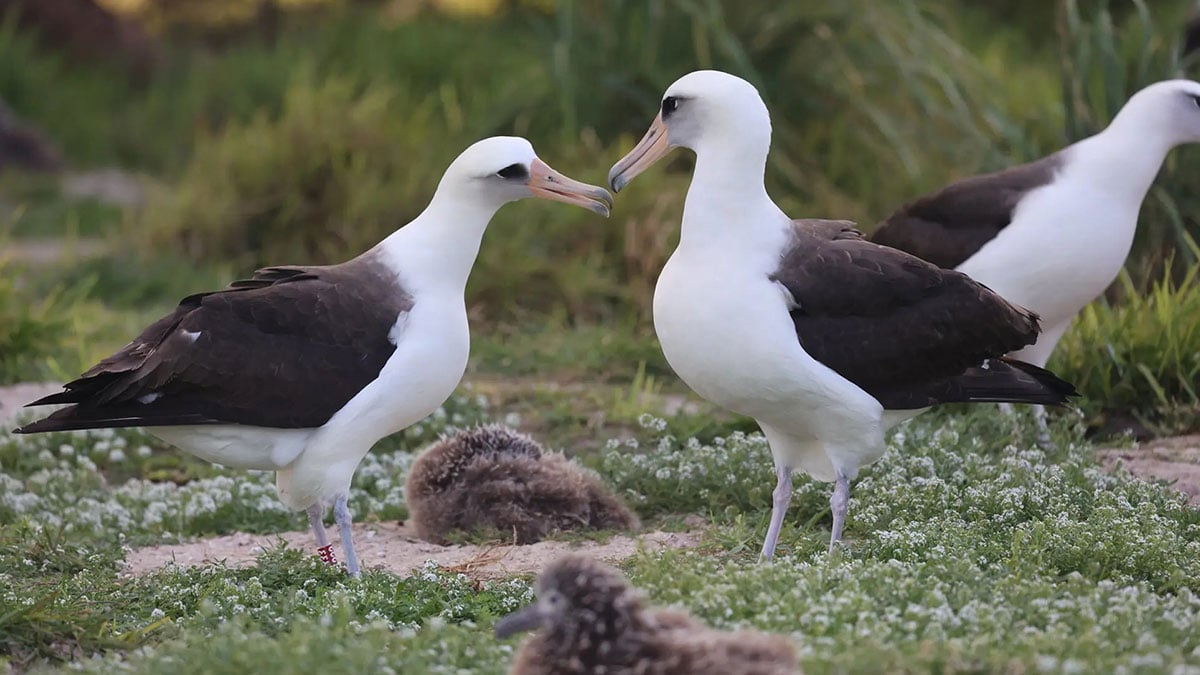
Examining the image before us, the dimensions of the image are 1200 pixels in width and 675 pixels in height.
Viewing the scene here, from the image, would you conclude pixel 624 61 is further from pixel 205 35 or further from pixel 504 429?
pixel 205 35

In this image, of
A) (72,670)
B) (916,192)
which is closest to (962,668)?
(72,670)

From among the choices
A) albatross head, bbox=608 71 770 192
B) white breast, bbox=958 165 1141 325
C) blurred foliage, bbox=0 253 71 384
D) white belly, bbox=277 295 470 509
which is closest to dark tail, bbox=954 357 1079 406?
albatross head, bbox=608 71 770 192

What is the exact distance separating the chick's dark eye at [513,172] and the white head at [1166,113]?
2.94m

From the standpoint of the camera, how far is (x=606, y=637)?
3898 millimetres

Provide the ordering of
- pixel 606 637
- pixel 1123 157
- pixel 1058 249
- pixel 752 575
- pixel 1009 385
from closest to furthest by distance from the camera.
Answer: pixel 606 637 < pixel 752 575 < pixel 1009 385 < pixel 1058 249 < pixel 1123 157

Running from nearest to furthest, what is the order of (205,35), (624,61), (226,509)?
(226,509) → (624,61) → (205,35)

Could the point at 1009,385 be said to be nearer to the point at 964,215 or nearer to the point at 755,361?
the point at 755,361

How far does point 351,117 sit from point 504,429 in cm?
494

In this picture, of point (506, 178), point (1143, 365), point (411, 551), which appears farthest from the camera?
point (1143, 365)

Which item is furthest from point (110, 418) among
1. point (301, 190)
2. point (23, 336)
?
Answer: point (301, 190)

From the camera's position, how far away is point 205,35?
720 inches

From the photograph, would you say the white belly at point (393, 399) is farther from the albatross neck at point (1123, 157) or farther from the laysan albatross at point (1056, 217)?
the albatross neck at point (1123, 157)

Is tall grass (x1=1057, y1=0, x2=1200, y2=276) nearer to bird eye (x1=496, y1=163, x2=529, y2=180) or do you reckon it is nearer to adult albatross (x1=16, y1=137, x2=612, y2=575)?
bird eye (x1=496, y1=163, x2=529, y2=180)

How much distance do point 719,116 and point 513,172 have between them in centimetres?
80
